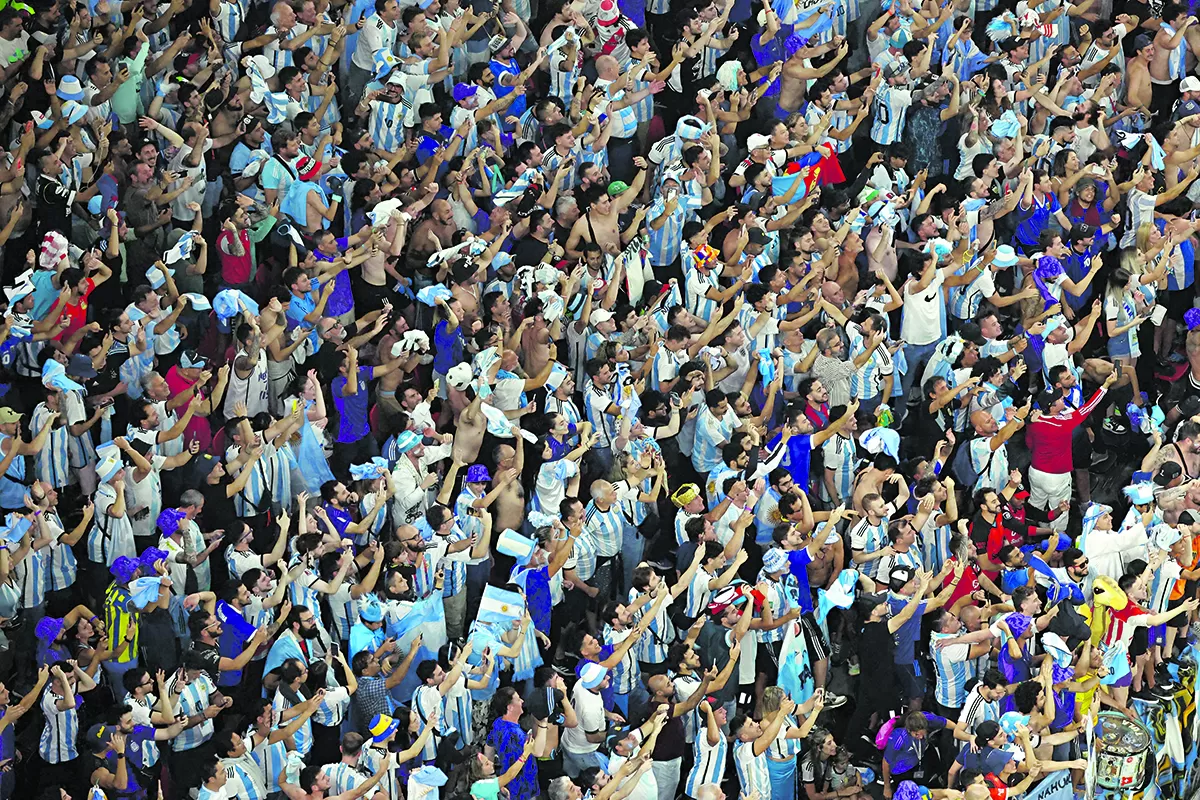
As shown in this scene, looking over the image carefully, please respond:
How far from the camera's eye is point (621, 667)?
17.1m

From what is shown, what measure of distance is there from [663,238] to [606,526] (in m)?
2.67

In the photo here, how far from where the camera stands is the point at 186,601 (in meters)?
16.7

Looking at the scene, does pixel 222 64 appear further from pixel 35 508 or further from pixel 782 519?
pixel 782 519

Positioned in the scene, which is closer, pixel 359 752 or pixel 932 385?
pixel 359 752

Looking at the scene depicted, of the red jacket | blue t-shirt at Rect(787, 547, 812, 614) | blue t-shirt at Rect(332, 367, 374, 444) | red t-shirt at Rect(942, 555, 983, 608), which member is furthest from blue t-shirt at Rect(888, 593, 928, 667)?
blue t-shirt at Rect(332, 367, 374, 444)

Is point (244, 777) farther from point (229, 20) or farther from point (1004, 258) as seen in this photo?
point (1004, 258)

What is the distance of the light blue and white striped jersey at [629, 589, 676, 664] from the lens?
56.3 feet

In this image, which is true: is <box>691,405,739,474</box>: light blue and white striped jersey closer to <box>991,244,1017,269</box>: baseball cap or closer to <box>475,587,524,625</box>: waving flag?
<box>475,587,524,625</box>: waving flag

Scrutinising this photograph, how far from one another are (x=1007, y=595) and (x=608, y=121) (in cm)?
485

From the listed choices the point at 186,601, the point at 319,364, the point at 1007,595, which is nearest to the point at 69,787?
the point at 186,601

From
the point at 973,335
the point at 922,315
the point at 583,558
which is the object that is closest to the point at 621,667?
the point at 583,558

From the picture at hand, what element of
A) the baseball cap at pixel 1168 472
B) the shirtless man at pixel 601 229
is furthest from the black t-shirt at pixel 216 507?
the baseball cap at pixel 1168 472

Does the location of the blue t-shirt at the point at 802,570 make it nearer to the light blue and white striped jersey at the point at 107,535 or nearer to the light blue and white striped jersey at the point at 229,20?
the light blue and white striped jersey at the point at 107,535

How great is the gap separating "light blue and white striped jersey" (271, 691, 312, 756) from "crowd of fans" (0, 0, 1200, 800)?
0.10 feet
